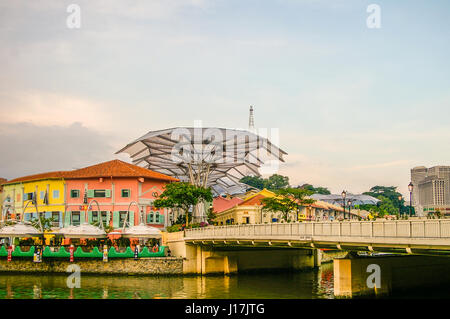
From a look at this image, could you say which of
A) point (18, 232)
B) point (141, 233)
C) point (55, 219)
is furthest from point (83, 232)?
point (55, 219)

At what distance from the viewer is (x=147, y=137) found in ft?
288

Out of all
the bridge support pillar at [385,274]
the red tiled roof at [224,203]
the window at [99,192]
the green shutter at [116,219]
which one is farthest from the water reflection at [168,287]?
the red tiled roof at [224,203]

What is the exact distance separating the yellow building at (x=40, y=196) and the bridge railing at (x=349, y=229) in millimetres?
33014

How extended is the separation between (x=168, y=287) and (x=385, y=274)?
20.2 meters

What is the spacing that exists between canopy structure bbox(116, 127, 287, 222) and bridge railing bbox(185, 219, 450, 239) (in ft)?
105

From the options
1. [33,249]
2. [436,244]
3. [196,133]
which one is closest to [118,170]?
[196,133]

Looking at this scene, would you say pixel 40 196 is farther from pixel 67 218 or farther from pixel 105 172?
pixel 105 172

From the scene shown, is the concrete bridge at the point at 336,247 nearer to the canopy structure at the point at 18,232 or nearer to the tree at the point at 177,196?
the tree at the point at 177,196

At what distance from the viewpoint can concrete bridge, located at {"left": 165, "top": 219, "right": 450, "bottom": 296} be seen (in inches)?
1328

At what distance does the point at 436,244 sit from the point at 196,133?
59.1 meters

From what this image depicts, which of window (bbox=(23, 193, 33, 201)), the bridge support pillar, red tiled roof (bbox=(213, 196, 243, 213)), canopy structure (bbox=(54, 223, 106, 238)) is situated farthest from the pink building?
red tiled roof (bbox=(213, 196, 243, 213))
